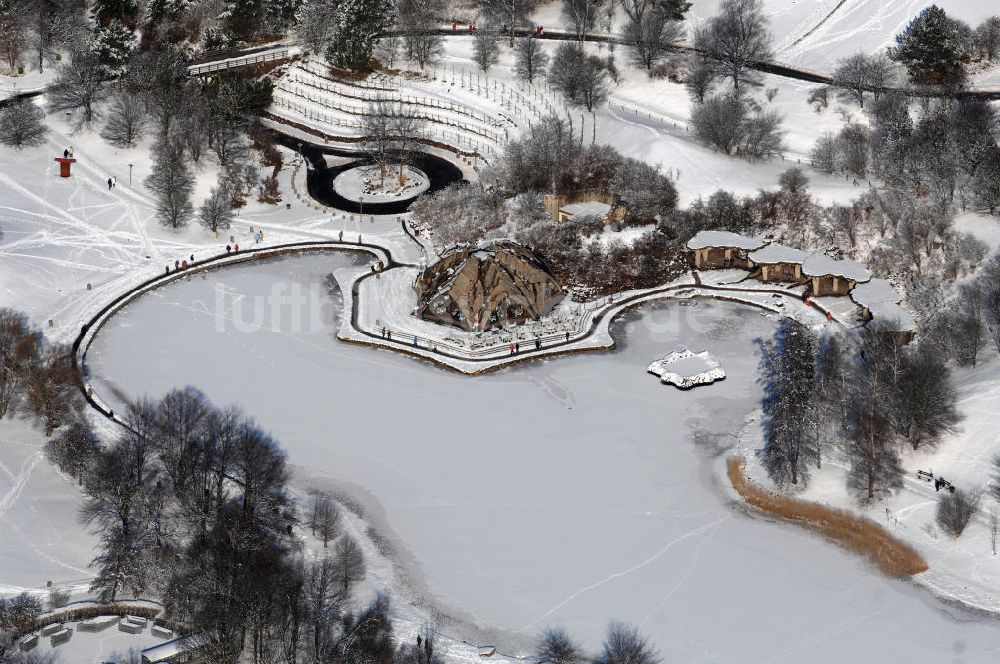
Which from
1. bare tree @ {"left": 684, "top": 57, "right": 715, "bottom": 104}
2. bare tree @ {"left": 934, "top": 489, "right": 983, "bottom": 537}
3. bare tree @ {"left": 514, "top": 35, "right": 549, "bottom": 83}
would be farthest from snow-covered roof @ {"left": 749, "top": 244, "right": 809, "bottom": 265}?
bare tree @ {"left": 514, "top": 35, "right": 549, "bottom": 83}

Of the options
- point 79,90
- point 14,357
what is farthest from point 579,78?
point 14,357

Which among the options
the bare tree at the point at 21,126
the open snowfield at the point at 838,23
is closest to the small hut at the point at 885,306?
the open snowfield at the point at 838,23

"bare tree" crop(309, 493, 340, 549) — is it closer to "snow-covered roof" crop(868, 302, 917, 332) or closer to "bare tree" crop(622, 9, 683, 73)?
"snow-covered roof" crop(868, 302, 917, 332)

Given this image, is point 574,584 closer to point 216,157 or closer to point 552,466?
point 552,466

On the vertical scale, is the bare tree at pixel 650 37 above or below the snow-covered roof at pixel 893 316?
above

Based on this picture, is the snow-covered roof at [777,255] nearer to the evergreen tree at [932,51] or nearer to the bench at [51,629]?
the evergreen tree at [932,51]

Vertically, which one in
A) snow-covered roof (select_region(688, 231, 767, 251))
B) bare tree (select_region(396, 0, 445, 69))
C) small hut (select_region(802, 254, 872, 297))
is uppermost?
bare tree (select_region(396, 0, 445, 69))

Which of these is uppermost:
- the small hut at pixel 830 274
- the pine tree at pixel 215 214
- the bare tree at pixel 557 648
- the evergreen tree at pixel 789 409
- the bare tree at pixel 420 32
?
the bare tree at pixel 420 32
